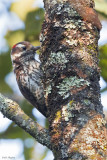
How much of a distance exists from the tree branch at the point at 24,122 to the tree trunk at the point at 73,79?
5.5 inches

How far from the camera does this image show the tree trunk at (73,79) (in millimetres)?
1949

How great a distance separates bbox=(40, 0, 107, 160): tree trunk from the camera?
1.95m

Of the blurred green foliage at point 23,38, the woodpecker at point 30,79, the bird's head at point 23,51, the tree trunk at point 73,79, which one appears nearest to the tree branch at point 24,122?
the tree trunk at point 73,79

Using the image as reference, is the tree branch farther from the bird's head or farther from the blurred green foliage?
the blurred green foliage

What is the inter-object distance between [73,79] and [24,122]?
1.53 ft

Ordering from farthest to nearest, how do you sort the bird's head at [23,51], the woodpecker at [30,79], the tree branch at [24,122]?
the bird's head at [23,51]
the woodpecker at [30,79]
the tree branch at [24,122]

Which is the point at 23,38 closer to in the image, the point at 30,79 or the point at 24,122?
the point at 30,79

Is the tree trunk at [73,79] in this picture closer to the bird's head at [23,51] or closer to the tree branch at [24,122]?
the tree branch at [24,122]

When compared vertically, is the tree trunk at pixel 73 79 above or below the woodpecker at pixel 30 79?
below

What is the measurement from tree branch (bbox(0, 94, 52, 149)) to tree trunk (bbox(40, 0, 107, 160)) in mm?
140

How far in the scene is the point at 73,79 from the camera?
2168 mm

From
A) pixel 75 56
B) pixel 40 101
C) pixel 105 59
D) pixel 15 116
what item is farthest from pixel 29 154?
pixel 75 56

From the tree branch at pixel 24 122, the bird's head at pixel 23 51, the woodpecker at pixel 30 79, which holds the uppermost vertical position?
the bird's head at pixel 23 51

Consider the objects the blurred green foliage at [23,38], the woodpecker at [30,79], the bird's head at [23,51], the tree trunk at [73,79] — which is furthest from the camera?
the blurred green foliage at [23,38]
